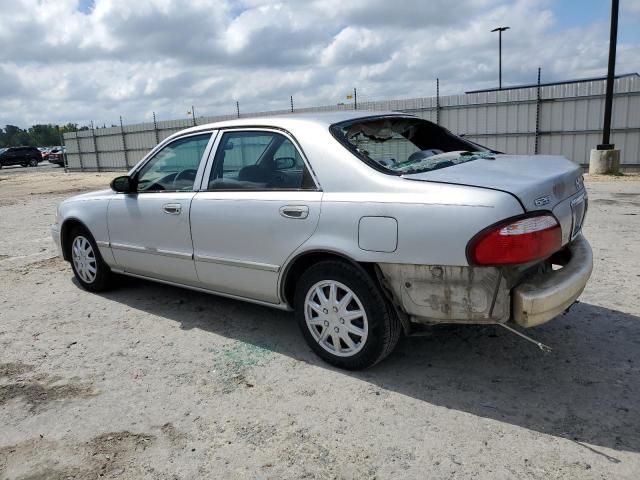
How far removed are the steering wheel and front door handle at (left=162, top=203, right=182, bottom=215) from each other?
0.17 metres

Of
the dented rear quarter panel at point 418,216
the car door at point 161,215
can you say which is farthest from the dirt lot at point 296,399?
the dented rear quarter panel at point 418,216

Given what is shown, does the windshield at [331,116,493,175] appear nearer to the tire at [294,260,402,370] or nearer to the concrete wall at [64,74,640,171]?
the tire at [294,260,402,370]

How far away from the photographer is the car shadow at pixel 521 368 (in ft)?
9.02

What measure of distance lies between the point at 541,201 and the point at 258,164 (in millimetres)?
1931

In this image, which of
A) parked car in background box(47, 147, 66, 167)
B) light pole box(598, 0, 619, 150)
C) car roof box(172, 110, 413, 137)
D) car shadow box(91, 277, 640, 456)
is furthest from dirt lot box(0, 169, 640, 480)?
parked car in background box(47, 147, 66, 167)

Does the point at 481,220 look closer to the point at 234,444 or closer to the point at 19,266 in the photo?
the point at 234,444

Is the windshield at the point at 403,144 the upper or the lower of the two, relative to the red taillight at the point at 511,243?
upper

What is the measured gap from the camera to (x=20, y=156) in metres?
43.7

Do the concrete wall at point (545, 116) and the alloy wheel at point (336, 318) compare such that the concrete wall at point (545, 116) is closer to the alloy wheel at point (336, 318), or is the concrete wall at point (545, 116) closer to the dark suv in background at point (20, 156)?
the alloy wheel at point (336, 318)

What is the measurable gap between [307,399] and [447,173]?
5.11 ft

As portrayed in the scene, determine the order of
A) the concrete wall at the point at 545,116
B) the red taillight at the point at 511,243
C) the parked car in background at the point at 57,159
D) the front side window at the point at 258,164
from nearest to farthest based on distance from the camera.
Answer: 1. the red taillight at the point at 511,243
2. the front side window at the point at 258,164
3. the concrete wall at the point at 545,116
4. the parked car in background at the point at 57,159

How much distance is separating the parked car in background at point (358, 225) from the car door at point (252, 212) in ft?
0.03

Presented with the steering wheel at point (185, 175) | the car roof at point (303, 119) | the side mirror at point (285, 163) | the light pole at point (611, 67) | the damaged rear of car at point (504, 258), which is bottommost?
the damaged rear of car at point (504, 258)

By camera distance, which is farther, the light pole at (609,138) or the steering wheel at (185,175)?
the light pole at (609,138)
